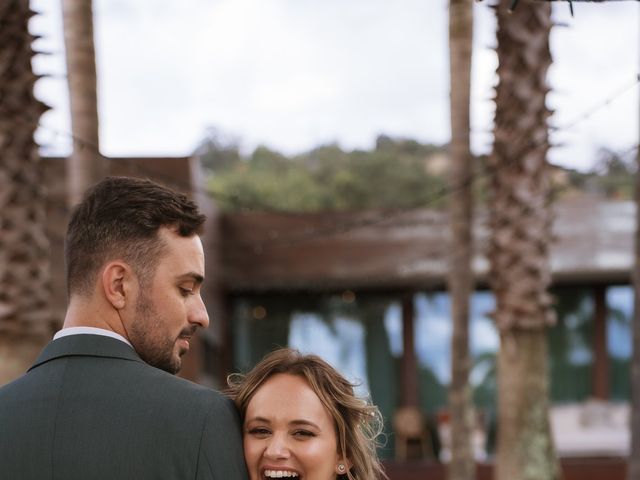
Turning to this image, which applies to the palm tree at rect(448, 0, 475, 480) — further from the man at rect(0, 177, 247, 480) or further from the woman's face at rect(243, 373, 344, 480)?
the man at rect(0, 177, 247, 480)

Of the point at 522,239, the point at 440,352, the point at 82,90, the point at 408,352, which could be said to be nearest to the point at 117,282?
the point at 82,90

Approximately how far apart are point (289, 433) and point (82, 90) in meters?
6.83

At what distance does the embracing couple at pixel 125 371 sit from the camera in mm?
2799

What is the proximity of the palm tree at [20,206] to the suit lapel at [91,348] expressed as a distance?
5.77 metres

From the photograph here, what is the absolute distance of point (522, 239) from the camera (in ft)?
37.2

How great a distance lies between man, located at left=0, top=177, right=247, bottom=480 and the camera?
2799 millimetres

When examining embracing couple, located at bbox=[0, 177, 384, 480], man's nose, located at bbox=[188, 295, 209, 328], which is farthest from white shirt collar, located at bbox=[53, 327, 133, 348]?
man's nose, located at bbox=[188, 295, 209, 328]

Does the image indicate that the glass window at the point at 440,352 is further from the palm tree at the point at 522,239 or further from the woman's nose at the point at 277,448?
the woman's nose at the point at 277,448

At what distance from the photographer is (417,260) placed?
65.9 ft

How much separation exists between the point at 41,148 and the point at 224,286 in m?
11.8

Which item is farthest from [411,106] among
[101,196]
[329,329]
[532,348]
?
[101,196]

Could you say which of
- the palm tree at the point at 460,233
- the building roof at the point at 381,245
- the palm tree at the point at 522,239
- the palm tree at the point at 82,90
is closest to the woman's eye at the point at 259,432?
the palm tree at the point at 82,90

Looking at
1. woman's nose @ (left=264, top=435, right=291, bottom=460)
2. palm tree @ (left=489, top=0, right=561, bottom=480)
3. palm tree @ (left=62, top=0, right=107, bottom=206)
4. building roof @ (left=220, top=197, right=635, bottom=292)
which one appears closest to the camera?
woman's nose @ (left=264, top=435, right=291, bottom=460)

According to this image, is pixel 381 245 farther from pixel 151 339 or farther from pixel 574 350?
pixel 151 339
